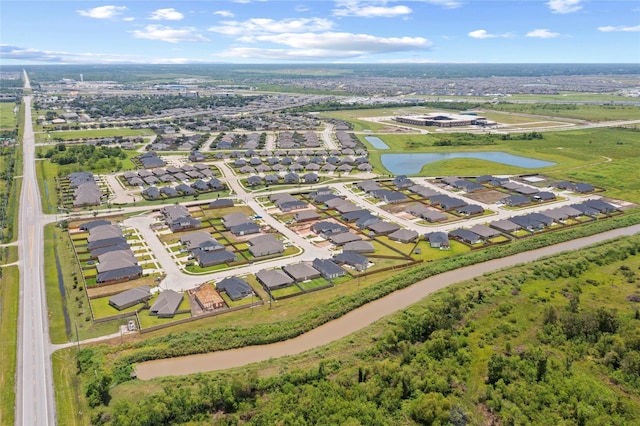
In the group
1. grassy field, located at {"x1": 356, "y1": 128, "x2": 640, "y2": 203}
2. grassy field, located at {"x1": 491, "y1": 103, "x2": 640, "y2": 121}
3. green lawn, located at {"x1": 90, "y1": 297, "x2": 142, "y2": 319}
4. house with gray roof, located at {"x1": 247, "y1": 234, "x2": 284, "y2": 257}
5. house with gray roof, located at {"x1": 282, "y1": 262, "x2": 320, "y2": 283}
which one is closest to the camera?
green lawn, located at {"x1": 90, "y1": 297, "x2": 142, "y2": 319}

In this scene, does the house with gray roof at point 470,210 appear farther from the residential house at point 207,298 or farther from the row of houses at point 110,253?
the row of houses at point 110,253

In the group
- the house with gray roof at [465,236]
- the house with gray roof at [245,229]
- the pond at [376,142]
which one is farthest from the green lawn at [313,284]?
the pond at [376,142]

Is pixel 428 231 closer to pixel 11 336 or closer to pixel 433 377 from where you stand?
pixel 433 377

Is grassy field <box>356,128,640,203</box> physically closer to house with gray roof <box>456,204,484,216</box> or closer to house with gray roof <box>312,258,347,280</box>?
house with gray roof <box>456,204,484,216</box>

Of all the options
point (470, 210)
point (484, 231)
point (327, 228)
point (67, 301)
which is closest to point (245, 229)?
point (327, 228)

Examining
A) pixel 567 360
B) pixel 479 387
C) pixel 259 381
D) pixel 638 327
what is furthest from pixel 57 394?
pixel 638 327

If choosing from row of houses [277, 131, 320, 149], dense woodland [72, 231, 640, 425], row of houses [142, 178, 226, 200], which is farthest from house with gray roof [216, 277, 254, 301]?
row of houses [277, 131, 320, 149]
